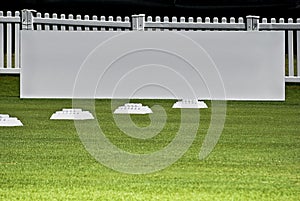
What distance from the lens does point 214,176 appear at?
399 cm

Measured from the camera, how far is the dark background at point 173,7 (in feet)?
52.6

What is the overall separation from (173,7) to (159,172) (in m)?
12.3

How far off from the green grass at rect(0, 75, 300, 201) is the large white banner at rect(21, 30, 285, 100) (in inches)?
128

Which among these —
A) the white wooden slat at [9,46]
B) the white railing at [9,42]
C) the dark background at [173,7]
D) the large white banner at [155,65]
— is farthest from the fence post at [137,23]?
the dark background at [173,7]

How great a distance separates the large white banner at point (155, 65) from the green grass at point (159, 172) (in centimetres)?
324

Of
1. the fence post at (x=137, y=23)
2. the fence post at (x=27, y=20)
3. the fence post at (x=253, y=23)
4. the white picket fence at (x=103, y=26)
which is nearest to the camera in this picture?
the white picket fence at (x=103, y=26)

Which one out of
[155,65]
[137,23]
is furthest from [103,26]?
[155,65]

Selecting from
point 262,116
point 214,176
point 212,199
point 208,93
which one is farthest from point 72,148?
point 208,93

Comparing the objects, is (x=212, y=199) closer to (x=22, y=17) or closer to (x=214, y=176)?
(x=214, y=176)

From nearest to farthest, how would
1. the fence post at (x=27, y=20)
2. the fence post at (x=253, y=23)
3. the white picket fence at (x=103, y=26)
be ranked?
the white picket fence at (x=103, y=26)
the fence post at (x=27, y=20)
the fence post at (x=253, y=23)

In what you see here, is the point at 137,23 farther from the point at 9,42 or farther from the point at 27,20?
the point at 9,42

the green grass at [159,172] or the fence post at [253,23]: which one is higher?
the fence post at [253,23]

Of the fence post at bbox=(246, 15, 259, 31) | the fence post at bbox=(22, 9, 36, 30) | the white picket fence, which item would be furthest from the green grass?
the fence post at bbox=(246, 15, 259, 31)

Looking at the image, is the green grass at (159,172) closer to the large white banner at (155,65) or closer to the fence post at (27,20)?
the large white banner at (155,65)
